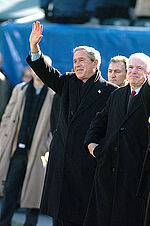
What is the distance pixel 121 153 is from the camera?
400cm

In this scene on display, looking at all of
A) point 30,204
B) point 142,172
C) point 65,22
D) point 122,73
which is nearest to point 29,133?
point 30,204

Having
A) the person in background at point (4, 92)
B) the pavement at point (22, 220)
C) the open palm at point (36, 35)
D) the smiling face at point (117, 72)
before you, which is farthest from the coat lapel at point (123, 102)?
the person in background at point (4, 92)

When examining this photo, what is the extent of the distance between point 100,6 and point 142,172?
5147 millimetres

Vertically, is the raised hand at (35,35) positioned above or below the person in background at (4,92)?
below

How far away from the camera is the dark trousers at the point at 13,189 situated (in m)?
5.97

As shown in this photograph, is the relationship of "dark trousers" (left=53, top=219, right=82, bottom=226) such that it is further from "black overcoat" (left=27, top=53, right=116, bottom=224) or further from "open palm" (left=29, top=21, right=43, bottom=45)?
"open palm" (left=29, top=21, right=43, bottom=45)

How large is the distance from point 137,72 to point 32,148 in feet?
8.00

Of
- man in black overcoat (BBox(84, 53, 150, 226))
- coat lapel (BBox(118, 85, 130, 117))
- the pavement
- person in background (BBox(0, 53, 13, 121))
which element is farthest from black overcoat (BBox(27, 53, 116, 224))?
person in background (BBox(0, 53, 13, 121))

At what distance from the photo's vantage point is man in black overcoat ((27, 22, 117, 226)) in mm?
4570

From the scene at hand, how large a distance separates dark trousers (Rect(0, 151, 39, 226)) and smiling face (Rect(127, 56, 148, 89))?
2496mm

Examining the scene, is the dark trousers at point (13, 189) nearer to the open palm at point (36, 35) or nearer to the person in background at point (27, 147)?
the person in background at point (27, 147)

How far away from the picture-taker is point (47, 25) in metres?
7.34

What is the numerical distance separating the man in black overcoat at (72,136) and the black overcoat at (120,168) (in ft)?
1.18

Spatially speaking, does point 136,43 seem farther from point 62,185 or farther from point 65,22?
point 62,185
